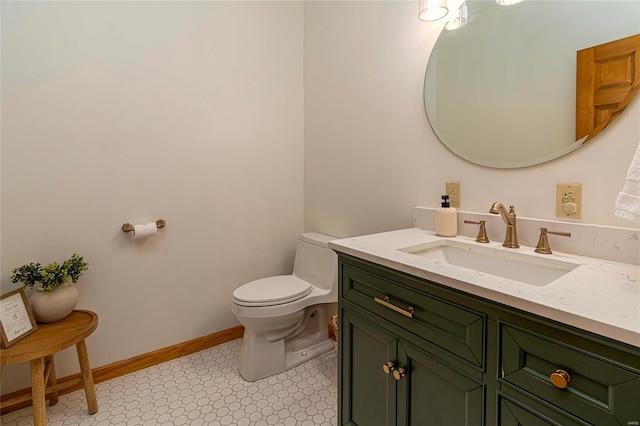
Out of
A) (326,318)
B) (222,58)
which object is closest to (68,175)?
(222,58)

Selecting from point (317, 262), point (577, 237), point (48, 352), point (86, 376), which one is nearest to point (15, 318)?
point (48, 352)

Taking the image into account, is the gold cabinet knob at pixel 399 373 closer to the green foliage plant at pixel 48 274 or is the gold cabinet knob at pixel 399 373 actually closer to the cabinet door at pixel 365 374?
the cabinet door at pixel 365 374

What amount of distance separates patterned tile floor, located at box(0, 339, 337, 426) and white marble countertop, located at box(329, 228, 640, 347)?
0.96 m

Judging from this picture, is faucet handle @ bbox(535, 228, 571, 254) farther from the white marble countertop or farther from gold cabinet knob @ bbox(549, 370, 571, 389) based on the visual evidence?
gold cabinet knob @ bbox(549, 370, 571, 389)

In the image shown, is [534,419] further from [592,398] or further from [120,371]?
[120,371]

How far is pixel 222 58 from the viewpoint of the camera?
2.04 m

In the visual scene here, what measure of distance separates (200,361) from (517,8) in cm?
227

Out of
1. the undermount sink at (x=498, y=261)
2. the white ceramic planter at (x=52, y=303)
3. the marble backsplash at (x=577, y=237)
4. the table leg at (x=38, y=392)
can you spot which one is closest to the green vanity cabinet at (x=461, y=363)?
the undermount sink at (x=498, y=261)

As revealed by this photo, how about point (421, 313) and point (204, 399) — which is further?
point (204, 399)

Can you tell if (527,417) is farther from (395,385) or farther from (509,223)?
(509,223)

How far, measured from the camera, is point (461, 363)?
0.81 meters

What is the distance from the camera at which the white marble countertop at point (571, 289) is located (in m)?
0.58

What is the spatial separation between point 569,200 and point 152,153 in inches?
75.6

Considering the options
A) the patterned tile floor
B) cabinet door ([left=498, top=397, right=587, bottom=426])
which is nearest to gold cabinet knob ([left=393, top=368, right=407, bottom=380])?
cabinet door ([left=498, top=397, right=587, bottom=426])
